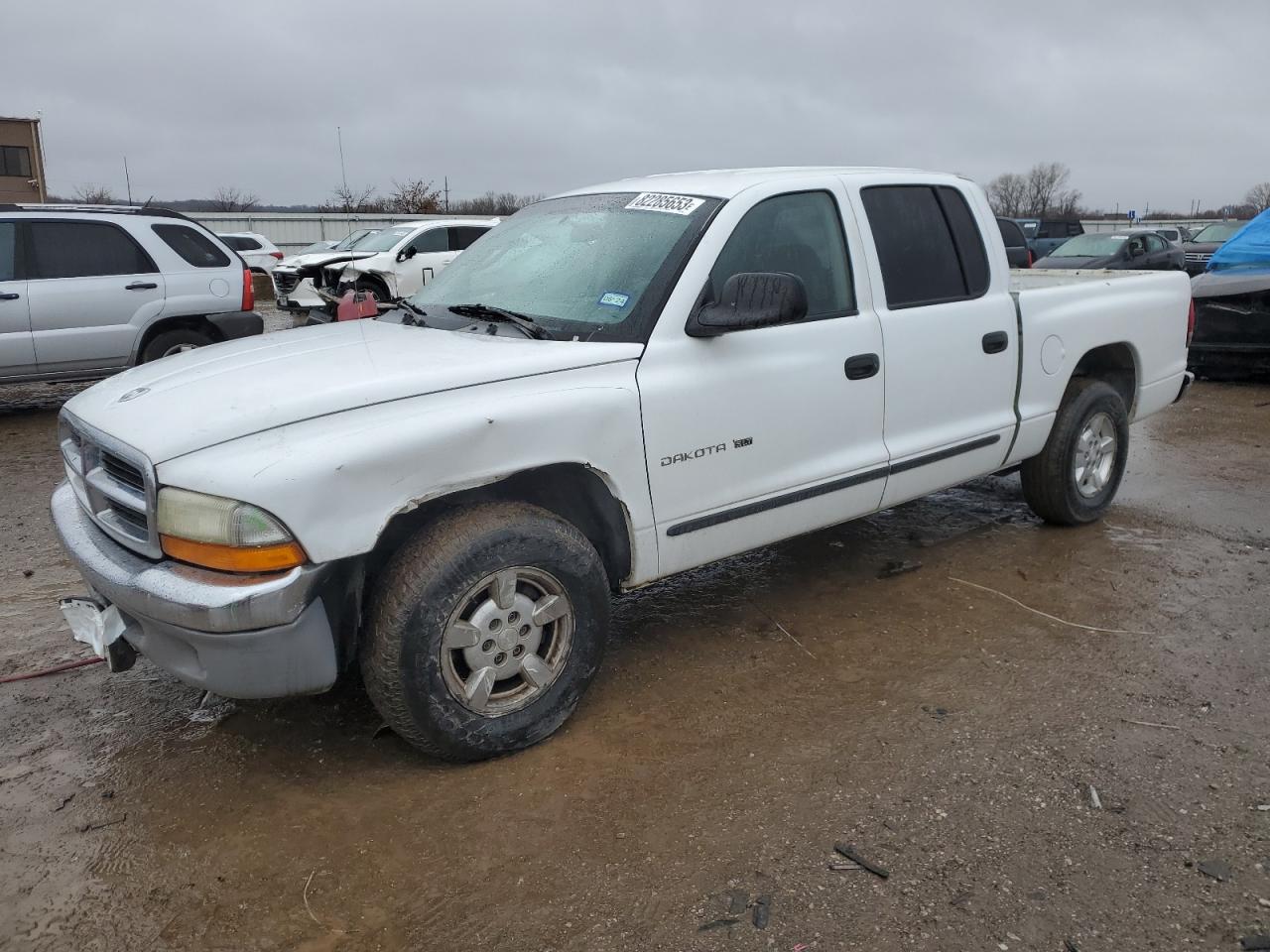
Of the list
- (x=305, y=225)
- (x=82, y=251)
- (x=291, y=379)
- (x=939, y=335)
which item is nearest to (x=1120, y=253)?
(x=939, y=335)

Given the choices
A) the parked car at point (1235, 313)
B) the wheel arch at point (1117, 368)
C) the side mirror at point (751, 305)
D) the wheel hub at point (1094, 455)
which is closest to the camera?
the side mirror at point (751, 305)

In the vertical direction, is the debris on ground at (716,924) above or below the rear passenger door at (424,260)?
below

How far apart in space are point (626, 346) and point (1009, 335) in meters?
2.16

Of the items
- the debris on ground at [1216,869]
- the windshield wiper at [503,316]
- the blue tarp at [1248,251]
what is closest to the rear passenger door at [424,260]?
the blue tarp at [1248,251]

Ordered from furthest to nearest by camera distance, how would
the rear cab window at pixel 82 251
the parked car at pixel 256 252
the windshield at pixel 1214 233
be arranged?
the parked car at pixel 256 252 < the windshield at pixel 1214 233 < the rear cab window at pixel 82 251

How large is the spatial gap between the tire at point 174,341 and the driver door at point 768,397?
658 cm

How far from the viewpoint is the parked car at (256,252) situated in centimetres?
2086

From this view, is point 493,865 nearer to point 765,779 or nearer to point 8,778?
point 765,779

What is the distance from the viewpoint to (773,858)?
2.62 metres

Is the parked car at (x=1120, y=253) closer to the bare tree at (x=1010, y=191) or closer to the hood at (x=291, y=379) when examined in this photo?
the hood at (x=291, y=379)

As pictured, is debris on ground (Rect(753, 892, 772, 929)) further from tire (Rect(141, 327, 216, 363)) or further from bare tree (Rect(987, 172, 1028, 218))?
bare tree (Rect(987, 172, 1028, 218))

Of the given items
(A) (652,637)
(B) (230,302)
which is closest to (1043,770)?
(A) (652,637)

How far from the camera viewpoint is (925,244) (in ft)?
13.9

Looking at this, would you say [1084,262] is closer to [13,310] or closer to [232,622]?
[13,310]
